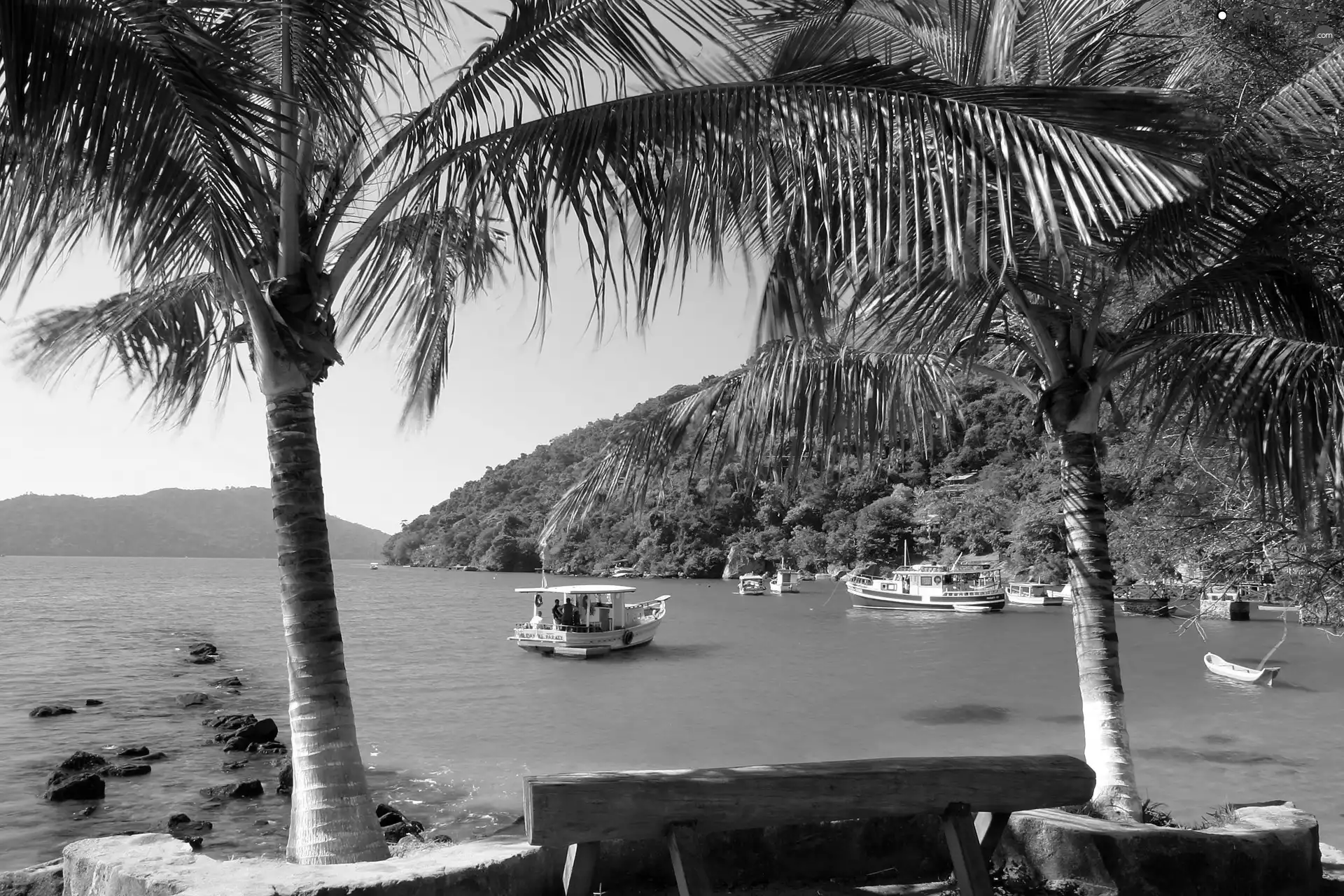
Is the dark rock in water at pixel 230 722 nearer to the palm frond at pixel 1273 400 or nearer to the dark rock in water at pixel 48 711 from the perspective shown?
the dark rock in water at pixel 48 711

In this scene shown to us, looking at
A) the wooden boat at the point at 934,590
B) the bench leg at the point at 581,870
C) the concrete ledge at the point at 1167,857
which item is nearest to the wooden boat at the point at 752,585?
the wooden boat at the point at 934,590

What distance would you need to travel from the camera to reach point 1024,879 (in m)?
4.50

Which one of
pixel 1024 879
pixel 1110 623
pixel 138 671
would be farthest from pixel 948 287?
pixel 138 671

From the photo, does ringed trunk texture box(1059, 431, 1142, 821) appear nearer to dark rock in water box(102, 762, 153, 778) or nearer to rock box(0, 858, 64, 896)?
rock box(0, 858, 64, 896)

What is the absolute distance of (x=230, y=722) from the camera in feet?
62.5

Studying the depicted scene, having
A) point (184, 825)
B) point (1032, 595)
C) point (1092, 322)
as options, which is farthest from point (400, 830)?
point (1032, 595)

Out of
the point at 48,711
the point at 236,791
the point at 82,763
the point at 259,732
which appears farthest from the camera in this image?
the point at 48,711

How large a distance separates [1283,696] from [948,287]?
20.8m

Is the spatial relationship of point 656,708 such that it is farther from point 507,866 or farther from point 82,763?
point 507,866

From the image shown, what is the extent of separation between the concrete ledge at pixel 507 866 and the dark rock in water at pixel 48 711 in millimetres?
19928

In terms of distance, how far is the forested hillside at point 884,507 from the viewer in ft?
29.7

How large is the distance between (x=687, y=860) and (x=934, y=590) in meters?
48.8

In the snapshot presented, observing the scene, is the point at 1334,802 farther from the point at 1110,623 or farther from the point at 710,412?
the point at 710,412

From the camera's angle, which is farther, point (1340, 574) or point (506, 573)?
point (506, 573)
